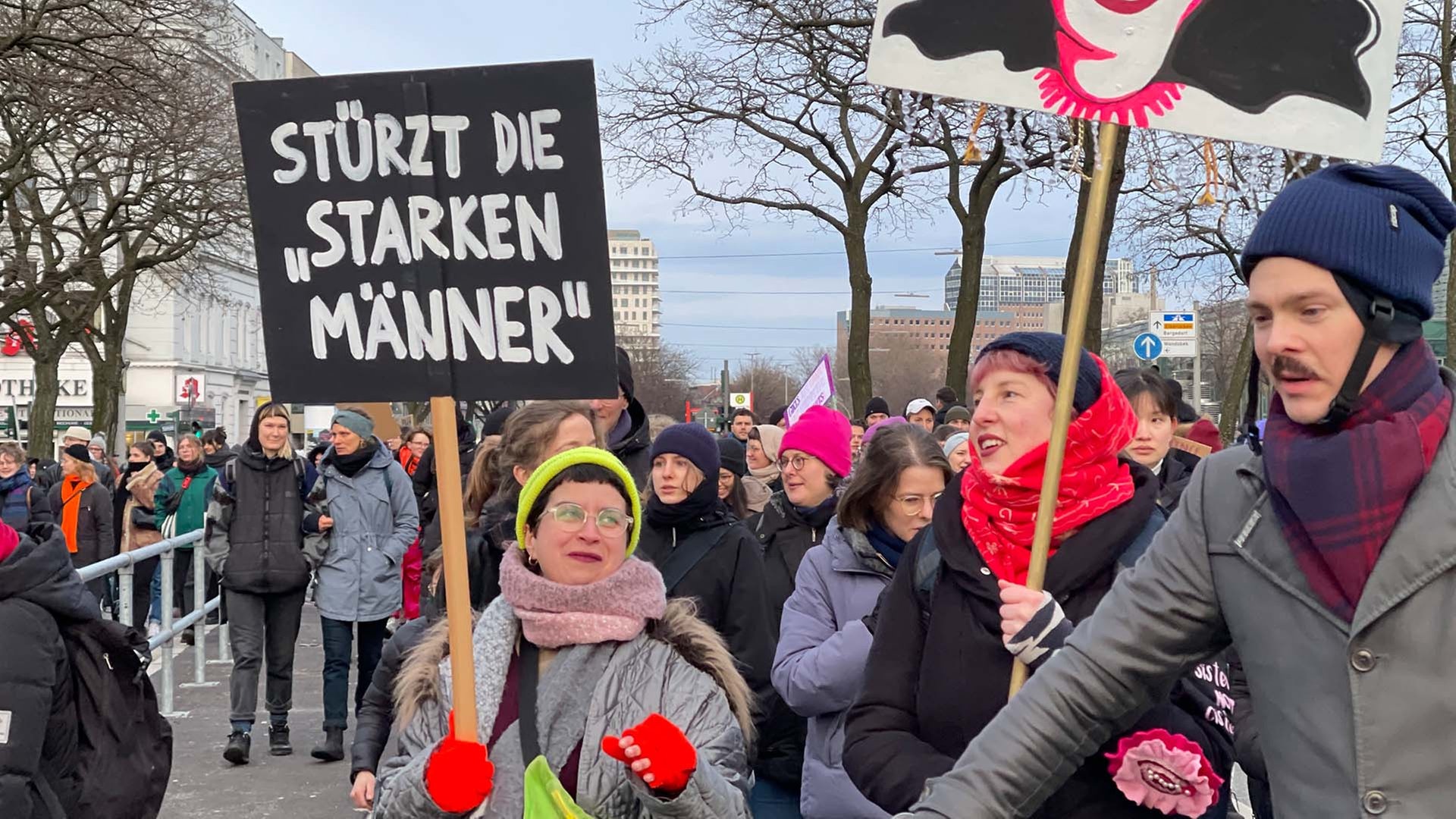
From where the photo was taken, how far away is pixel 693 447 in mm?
5410

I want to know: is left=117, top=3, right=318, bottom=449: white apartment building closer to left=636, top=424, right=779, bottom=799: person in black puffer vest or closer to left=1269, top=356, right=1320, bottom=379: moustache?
left=636, top=424, right=779, bottom=799: person in black puffer vest

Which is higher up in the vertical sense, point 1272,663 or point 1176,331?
point 1176,331

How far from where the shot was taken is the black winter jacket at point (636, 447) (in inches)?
273

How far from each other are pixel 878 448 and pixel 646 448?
8.66 feet

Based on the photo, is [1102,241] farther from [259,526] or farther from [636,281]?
[636,281]

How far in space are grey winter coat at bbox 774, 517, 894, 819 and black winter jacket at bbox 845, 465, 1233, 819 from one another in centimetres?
110

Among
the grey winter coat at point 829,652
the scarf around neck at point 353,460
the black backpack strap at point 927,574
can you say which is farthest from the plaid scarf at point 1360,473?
the scarf around neck at point 353,460

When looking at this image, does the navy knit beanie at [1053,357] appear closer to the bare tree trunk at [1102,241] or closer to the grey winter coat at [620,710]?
the grey winter coat at [620,710]

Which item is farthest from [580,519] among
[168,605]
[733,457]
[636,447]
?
[168,605]

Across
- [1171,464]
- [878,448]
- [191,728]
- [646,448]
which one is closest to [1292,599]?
[878,448]

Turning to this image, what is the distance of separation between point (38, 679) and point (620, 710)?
1649 mm

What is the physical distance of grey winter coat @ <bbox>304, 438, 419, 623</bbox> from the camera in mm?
8969

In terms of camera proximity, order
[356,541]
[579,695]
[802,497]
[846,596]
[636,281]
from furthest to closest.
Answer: [636,281] → [356,541] → [802,497] → [846,596] → [579,695]

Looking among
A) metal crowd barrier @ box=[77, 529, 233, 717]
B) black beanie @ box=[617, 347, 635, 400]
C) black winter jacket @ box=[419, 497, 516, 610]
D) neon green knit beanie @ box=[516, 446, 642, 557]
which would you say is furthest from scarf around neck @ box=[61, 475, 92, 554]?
neon green knit beanie @ box=[516, 446, 642, 557]
